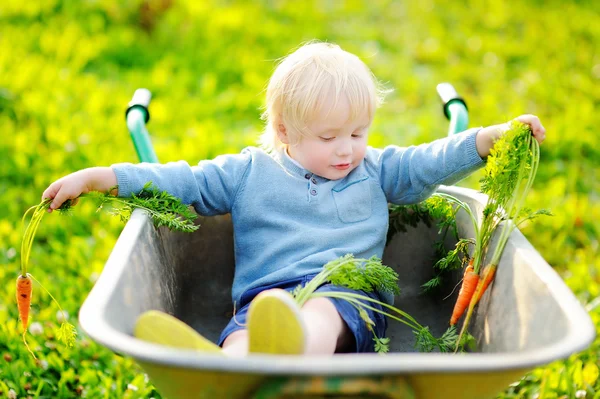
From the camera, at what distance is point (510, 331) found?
1.66m

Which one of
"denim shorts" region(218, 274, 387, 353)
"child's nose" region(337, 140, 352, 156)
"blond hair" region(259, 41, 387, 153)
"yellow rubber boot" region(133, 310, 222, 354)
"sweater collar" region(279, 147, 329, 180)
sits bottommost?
"denim shorts" region(218, 274, 387, 353)

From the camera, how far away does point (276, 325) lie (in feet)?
4.66

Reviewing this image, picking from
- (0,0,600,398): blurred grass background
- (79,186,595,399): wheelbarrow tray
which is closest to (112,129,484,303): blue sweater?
(79,186,595,399): wheelbarrow tray

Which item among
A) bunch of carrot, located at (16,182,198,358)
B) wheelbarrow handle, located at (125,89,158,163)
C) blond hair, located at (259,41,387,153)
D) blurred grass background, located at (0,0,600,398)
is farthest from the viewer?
blurred grass background, located at (0,0,600,398)

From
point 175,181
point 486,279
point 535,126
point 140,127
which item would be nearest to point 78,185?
point 175,181

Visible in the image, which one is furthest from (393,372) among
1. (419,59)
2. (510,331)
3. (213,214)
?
(419,59)

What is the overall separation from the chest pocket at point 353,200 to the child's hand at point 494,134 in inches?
12.5

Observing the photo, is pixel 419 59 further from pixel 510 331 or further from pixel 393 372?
pixel 393 372

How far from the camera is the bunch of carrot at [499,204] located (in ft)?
5.90

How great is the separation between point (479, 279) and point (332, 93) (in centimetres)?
58

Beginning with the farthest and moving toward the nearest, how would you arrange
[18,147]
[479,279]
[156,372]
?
[18,147], [479,279], [156,372]

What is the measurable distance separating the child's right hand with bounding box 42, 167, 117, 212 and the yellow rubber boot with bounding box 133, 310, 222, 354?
52 centimetres

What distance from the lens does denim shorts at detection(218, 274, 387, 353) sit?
1754mm

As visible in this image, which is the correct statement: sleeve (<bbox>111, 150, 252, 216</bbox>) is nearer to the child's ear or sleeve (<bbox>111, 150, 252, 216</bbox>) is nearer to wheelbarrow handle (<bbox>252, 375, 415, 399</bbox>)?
the child's ear
